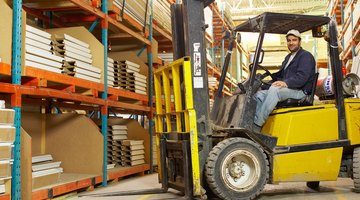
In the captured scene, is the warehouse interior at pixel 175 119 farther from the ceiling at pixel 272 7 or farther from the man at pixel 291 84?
the ceiling at pixel 272 7

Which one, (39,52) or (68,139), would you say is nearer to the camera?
(39,52)

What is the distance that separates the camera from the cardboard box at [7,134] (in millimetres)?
4148

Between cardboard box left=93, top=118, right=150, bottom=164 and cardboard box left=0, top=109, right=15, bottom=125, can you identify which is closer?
cardboard box left=0, top=109, right=15, bottom=125

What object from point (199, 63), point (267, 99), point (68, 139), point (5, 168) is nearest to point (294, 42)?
point (267, 99)

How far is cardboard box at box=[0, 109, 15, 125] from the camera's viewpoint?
4152mm

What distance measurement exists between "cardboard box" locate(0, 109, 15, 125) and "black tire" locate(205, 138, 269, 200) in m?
2.06

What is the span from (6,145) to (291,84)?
3.31m

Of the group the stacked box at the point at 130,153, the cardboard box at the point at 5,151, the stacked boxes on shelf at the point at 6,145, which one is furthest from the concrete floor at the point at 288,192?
the cardboard box at the point at 5,151

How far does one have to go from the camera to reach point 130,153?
26.5 ft

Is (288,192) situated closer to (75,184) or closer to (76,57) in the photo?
(75,184)

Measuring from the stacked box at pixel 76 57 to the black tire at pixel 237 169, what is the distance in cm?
251

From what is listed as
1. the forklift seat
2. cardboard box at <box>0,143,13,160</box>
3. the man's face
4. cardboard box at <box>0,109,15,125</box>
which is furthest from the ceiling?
cardboard box at <box>0,143,13,160</box>

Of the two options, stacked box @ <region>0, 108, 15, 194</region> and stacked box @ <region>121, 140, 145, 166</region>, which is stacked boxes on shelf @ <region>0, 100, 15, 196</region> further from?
stacked box @ <region>121, 140, 145, 166</region>

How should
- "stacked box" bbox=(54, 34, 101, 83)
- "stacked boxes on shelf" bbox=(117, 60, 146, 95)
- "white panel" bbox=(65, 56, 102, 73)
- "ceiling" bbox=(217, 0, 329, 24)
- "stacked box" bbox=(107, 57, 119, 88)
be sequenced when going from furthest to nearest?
"ceiling" bbox=(217, 0, 329, 24) → "stacked boxes on shelf" bbox=(117, 60, 146, 95) → "stacked box" bbox=(107, 57, 119, 88) → "white panel" bbox=(65, 56, 102, 73) → "stacked box" bbox=(54, 34, 101, 83)
